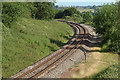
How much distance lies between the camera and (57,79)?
538 inches

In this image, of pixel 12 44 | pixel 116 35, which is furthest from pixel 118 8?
pixel 12 44

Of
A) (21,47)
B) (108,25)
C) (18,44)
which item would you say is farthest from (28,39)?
(108,25)

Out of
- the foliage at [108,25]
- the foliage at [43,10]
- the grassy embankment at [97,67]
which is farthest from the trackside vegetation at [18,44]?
the foliage at [43,10]

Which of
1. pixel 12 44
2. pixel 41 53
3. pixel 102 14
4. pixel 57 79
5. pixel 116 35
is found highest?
pixel 102 14

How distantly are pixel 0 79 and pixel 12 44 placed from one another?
6.56 meters

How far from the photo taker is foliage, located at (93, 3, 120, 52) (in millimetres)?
20375

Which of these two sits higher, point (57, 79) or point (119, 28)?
point (119, 28)

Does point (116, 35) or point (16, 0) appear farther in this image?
point (16, 0)

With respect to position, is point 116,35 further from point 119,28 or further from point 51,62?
point 51,62

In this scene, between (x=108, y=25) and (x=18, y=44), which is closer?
(x=18, y=44)

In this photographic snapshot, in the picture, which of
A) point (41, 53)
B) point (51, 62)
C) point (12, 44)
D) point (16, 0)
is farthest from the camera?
point (16, 0)

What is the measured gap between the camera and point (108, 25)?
2186cm

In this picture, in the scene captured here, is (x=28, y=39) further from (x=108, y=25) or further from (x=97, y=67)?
(x=108, y=25)

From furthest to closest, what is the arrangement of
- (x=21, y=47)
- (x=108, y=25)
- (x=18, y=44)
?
(x=108, y=25) < (x=18, y=44) < (x=21, y=47)
